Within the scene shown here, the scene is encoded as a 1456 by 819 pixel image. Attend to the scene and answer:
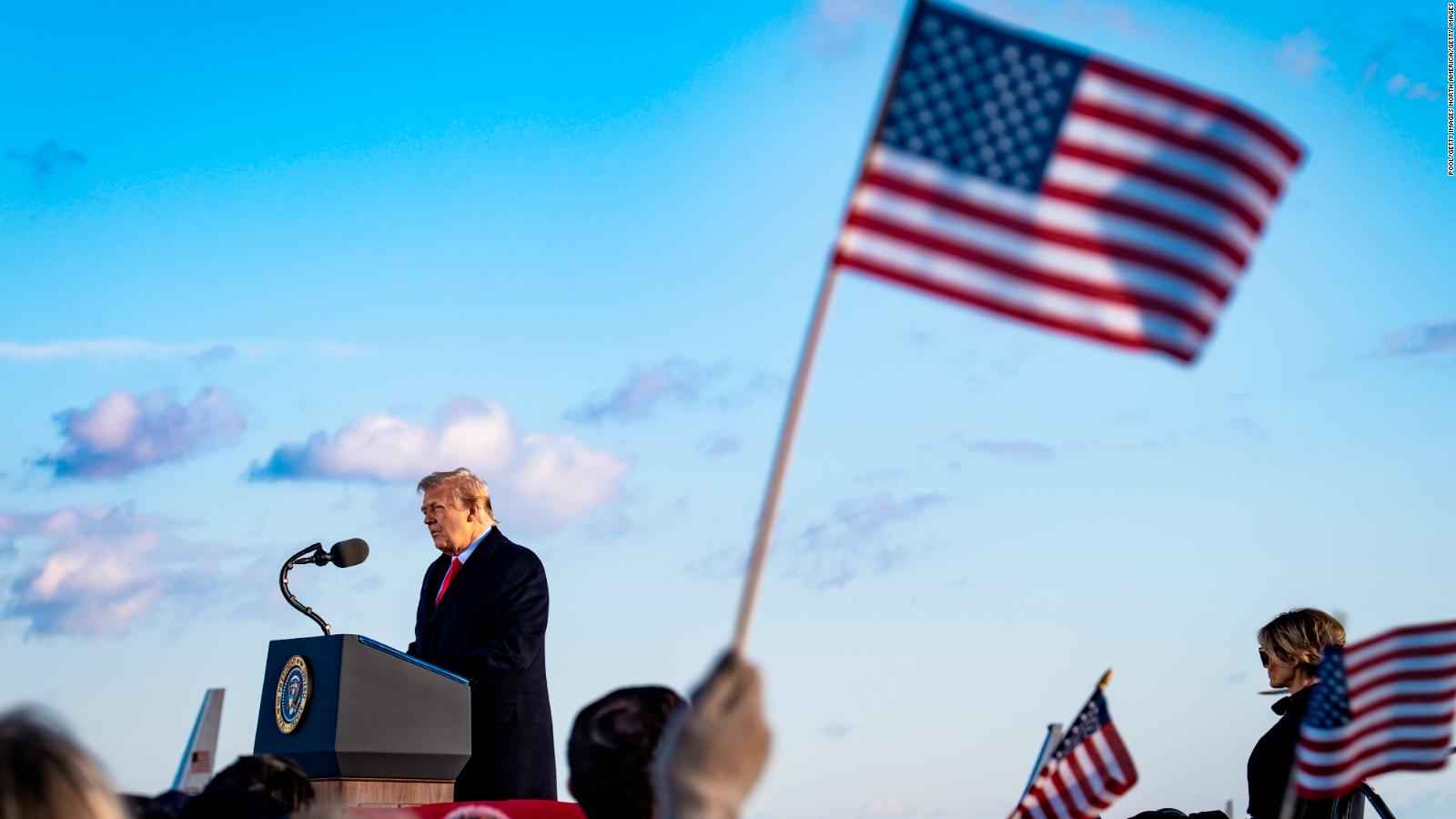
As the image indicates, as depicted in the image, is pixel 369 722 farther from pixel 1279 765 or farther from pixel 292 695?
pixel 1279 765

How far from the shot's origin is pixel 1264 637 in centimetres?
651

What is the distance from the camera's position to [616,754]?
125 inches

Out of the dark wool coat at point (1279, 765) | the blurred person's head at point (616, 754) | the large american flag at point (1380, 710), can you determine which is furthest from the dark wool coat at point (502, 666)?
the blurred person's head at point (616, 754)

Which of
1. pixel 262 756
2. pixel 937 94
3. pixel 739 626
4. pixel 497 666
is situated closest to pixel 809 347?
pixel 739 626

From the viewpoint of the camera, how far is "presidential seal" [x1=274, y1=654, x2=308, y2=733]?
6.53 metres

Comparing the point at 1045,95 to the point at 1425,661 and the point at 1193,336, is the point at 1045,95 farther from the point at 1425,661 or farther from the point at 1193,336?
the point at 1425,661

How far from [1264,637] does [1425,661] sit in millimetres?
1686

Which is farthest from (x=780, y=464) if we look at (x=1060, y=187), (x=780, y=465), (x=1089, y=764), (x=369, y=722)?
(x=369, y=722)

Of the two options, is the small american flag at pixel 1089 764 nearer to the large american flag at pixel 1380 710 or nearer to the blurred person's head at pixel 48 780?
the large american flag at pixel 1380 710

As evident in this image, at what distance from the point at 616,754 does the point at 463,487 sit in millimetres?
4217

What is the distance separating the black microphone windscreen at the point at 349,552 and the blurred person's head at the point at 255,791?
328 centimetres

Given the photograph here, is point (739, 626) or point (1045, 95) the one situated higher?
point (1045, 95)

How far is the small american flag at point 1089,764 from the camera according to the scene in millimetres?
4797

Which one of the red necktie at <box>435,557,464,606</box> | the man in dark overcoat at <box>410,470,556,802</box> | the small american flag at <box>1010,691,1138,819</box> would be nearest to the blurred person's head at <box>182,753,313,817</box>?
the small american flag at <box>1010,691,1138,819</box>
